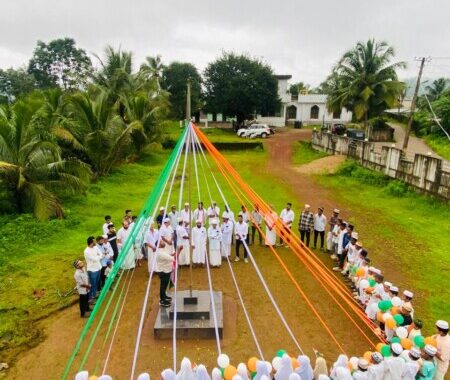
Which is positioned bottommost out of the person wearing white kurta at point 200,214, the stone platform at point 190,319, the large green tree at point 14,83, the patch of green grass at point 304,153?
the stone platform at point 190,319

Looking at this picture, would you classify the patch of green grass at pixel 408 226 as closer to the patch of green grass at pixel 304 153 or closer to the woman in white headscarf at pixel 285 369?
the woman in white headscarf at pixel 285 369

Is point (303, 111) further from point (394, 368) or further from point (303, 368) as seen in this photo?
point (303, 368)

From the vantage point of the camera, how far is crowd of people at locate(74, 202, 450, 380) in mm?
4834

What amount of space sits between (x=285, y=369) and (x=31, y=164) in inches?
408

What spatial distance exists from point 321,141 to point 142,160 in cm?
1216

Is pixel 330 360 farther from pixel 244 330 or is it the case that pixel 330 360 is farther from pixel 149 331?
pixel 149 331

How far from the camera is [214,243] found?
31.2 ft

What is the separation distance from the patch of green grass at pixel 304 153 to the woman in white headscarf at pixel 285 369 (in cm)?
1973

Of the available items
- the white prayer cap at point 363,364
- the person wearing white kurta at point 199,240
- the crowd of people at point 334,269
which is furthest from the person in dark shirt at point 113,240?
the white prayer cap at point 363,364

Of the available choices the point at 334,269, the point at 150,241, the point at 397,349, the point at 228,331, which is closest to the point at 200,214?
the point at 150,241

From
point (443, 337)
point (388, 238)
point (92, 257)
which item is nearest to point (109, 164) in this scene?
point (92, 257)

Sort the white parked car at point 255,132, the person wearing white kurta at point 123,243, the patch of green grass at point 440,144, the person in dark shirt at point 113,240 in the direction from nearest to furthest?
1. the person in dark shirt at point 113,240
2. the person wearing white kurta at point 123,243
3. the patch of green grass at point 440,144
4. the white parked car at point 255,132

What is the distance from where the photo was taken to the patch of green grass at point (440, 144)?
76.0 feet

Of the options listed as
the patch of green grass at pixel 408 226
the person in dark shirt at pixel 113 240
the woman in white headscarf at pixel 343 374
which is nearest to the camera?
the woman in white headscarf at pixel 343 374
